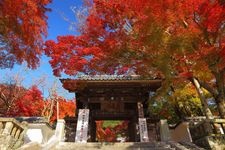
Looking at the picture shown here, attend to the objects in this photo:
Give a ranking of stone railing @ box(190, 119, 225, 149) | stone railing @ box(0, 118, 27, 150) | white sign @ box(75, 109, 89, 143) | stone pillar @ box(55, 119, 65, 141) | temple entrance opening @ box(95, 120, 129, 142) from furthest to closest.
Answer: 1. temple entrance opening @ box(95, 120, 129, 142)
2. white sign @ box(75, 109, 89, 143)
3. stone pillar @ box(55, 119, 65, 141)
4. stone railing @ box(190, 119, 225, 149)
5. stone railing @ box(0, 118, 27, 150)

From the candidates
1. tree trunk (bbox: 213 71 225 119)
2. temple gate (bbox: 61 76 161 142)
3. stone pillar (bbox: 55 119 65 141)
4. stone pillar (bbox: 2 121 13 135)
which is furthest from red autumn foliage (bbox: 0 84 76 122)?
tree trunk (bbox: 213 71 225 119)

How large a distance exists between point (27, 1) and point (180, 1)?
679 centimetres

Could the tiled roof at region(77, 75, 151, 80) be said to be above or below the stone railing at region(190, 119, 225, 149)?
above

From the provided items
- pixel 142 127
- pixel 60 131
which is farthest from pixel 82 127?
pixel 142 127

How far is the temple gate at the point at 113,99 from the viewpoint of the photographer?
52.9 feet

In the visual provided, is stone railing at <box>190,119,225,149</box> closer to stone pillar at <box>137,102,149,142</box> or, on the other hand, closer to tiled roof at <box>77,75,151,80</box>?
stone pillar at <box>137,102,149,142</box>

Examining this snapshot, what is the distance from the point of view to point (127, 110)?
57.8 feet

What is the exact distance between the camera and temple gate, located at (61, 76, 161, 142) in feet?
52.9

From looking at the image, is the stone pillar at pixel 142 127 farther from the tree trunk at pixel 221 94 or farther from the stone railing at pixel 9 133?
the stone railing at pixel 9 133

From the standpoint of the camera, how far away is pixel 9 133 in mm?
9648

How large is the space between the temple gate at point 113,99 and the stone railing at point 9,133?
222 inches

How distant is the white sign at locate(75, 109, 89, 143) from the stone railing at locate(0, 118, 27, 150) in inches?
168

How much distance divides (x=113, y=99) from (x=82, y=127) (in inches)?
133

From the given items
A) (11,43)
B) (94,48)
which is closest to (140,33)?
(94,48)
